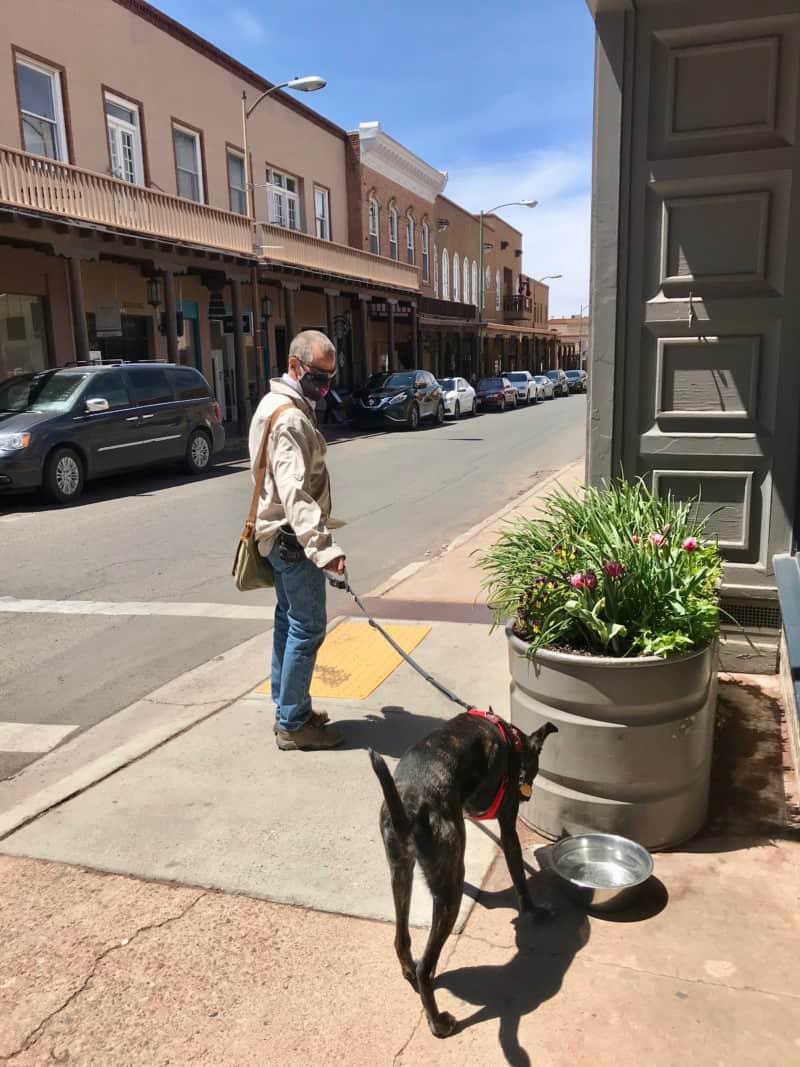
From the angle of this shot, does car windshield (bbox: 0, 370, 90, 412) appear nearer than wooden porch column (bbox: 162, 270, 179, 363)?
Yes

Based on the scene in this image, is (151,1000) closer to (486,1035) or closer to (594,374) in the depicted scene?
(486,1035)

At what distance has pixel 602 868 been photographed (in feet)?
10.0

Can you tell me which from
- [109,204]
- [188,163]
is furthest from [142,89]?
[109,204]

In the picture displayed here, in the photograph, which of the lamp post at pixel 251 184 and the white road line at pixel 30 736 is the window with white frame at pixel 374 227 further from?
the white road line at pixel 30 736

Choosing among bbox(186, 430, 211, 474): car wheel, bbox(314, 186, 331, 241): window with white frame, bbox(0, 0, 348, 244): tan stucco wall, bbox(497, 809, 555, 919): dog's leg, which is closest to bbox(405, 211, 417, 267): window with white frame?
bbox(314, 186, 331, 241): window with white frame

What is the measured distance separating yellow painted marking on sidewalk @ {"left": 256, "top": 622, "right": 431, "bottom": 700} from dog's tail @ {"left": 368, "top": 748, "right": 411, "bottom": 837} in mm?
2456

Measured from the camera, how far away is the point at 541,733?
9.87ft

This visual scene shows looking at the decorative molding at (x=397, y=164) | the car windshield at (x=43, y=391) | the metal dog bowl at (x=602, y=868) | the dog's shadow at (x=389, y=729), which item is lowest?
the dog's shadow at (x=389, y=729)

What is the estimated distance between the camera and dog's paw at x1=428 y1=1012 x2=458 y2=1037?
2.38 meters

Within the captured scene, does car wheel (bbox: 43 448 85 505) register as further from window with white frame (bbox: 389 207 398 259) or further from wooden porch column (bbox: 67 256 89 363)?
window with white frame (bbox: 389 207 398 259)

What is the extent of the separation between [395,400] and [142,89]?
9.73 m

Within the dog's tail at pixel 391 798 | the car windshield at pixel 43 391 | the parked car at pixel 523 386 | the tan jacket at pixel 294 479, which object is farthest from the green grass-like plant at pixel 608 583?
the parked car at pixel 523 386

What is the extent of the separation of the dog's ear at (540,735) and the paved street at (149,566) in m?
2.72

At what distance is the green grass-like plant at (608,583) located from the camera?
3.17 m
